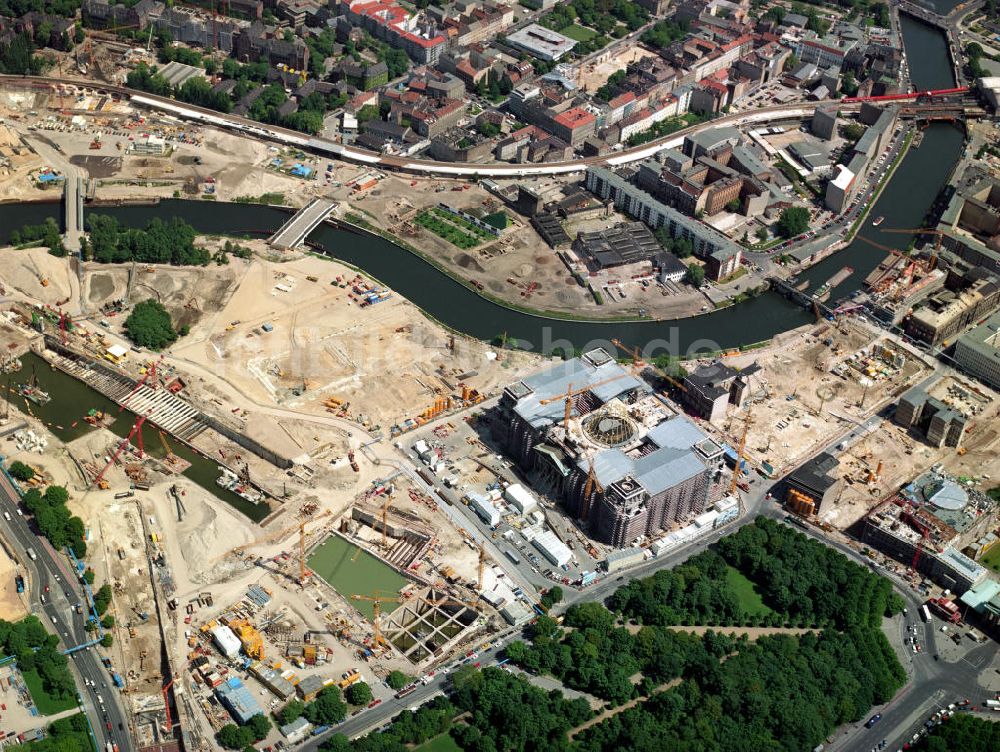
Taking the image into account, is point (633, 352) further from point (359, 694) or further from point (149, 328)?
point (359, 694)

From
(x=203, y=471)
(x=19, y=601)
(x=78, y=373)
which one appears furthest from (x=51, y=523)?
(x=78, y=373)

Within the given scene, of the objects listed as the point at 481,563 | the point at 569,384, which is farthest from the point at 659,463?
the point at 481,563

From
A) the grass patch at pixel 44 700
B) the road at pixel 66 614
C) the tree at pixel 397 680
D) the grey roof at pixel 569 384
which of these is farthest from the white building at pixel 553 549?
the grass patch at pixel 44 700

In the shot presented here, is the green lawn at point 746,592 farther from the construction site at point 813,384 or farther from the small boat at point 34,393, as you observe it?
the small boat at point 34,393

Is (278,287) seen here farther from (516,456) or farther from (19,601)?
(19,601)

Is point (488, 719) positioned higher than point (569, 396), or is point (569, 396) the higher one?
point (569, 396)

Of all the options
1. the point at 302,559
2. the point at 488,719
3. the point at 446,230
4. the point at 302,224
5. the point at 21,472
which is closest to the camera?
the point at 488,719

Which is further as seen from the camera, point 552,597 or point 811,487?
point 811,487

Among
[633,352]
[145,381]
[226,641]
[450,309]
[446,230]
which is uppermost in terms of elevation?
[446,230]
